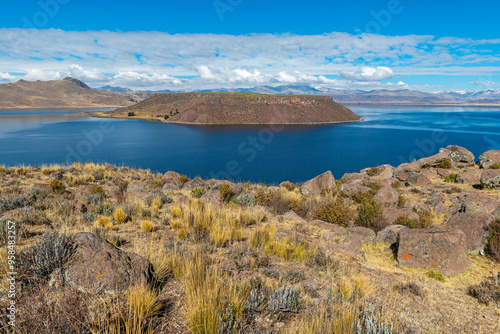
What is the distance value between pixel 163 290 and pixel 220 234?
2508mm

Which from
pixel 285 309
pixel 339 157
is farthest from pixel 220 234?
pixel 339 157

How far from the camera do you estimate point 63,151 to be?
4388 centimetres

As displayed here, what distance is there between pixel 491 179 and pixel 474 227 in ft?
34.2

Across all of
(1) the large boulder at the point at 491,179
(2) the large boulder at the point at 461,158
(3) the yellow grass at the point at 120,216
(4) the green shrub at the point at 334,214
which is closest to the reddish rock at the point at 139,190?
(3) the yellow grass at the point at 120,216

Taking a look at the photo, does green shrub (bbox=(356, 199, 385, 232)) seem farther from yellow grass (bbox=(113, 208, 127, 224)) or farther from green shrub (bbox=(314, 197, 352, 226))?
yellow grass (bbox=(113, 208, 127, 224))

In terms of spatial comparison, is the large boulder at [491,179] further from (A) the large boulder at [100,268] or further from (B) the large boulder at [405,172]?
(A) the large boulder at [100,268]

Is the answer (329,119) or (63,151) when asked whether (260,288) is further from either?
(329,119)

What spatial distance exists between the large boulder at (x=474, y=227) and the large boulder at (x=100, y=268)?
24.5 feet

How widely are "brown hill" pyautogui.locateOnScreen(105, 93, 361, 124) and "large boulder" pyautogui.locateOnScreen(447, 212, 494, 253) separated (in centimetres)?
9774

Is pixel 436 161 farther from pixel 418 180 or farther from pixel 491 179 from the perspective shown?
pixel 491 179

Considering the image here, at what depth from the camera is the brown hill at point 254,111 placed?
343ft

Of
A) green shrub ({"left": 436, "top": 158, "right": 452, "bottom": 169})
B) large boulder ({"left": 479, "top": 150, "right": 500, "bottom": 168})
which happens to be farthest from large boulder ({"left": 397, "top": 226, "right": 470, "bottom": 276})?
green shrub ({"left": 436, "top": 158, "right": 452, "bottom": 169})

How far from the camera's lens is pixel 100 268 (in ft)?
11.4

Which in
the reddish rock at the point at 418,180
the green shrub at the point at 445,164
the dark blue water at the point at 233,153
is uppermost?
the green shrub at the point at 445,164
